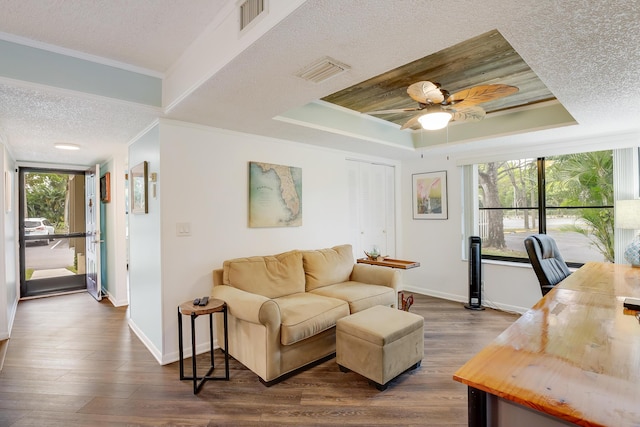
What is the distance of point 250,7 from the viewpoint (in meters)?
1.64

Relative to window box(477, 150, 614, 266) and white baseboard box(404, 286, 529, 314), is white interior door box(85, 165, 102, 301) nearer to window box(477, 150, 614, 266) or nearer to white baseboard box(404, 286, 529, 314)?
white baseboard box(404, 286, 529, 314)

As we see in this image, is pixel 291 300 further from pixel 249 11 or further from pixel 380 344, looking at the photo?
pixel 249 11

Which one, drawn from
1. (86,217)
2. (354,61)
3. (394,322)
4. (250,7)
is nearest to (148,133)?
(250,7)

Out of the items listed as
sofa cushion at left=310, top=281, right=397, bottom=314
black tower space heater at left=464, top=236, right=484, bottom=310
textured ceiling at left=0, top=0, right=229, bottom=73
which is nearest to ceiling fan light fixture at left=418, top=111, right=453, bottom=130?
textured ceiling at left=0, top=0, right=229, bottom=73

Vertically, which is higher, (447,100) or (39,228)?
(447,100)

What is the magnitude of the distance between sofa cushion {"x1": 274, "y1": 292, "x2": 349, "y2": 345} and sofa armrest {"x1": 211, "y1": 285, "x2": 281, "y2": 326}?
0.12m

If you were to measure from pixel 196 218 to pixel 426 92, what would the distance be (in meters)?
2.31

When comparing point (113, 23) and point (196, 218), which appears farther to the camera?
point (196, 218)

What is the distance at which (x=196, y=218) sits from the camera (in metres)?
3.07

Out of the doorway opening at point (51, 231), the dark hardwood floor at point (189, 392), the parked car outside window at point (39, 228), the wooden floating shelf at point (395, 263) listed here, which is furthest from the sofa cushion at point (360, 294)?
the parked car outside window at point (39, 228)

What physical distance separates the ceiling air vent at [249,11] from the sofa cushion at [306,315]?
2.04 meters

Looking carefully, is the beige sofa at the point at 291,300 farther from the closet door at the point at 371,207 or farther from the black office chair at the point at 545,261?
the black office chair at the point at 545,261

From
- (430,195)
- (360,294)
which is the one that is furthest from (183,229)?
(430,195)

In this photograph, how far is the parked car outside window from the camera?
5215mm
